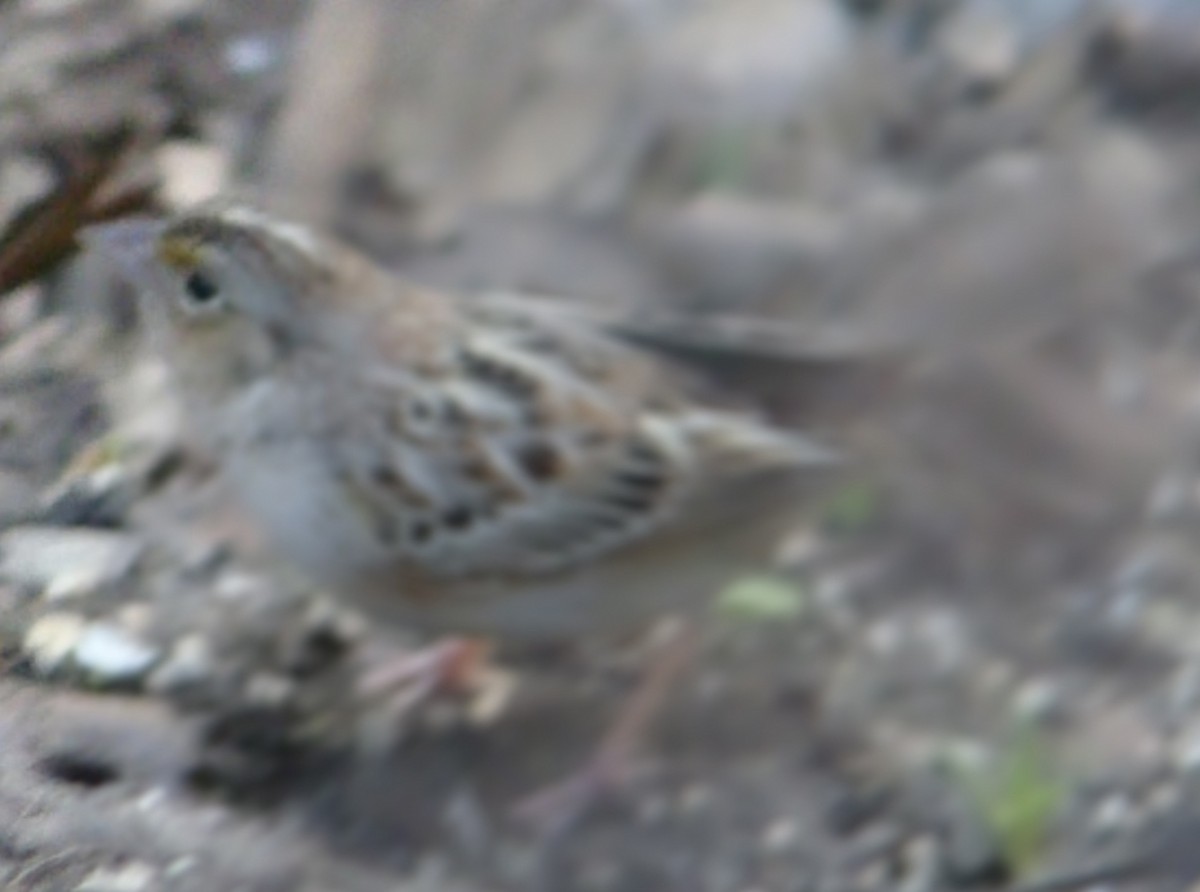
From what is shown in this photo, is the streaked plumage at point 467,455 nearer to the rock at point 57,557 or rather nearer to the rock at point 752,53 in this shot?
the rock at point 57,557

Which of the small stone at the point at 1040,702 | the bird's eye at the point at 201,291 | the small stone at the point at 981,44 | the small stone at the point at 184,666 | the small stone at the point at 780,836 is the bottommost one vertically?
the small stone at the point at 780,836

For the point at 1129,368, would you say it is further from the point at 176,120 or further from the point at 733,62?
the point at 176,120

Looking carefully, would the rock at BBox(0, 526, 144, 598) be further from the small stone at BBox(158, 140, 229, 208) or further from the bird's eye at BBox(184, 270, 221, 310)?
the bird's eye at BBox(184, 270, 221, 310)

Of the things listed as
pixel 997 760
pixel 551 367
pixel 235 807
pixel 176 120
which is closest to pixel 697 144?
pixel 551 367

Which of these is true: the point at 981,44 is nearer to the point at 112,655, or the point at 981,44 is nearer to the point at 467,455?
the point at 467,455

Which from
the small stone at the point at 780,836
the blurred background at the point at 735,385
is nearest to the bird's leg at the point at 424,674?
the blurred background at the point at 735,385

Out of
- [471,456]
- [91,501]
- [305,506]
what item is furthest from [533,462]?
[91,501]
